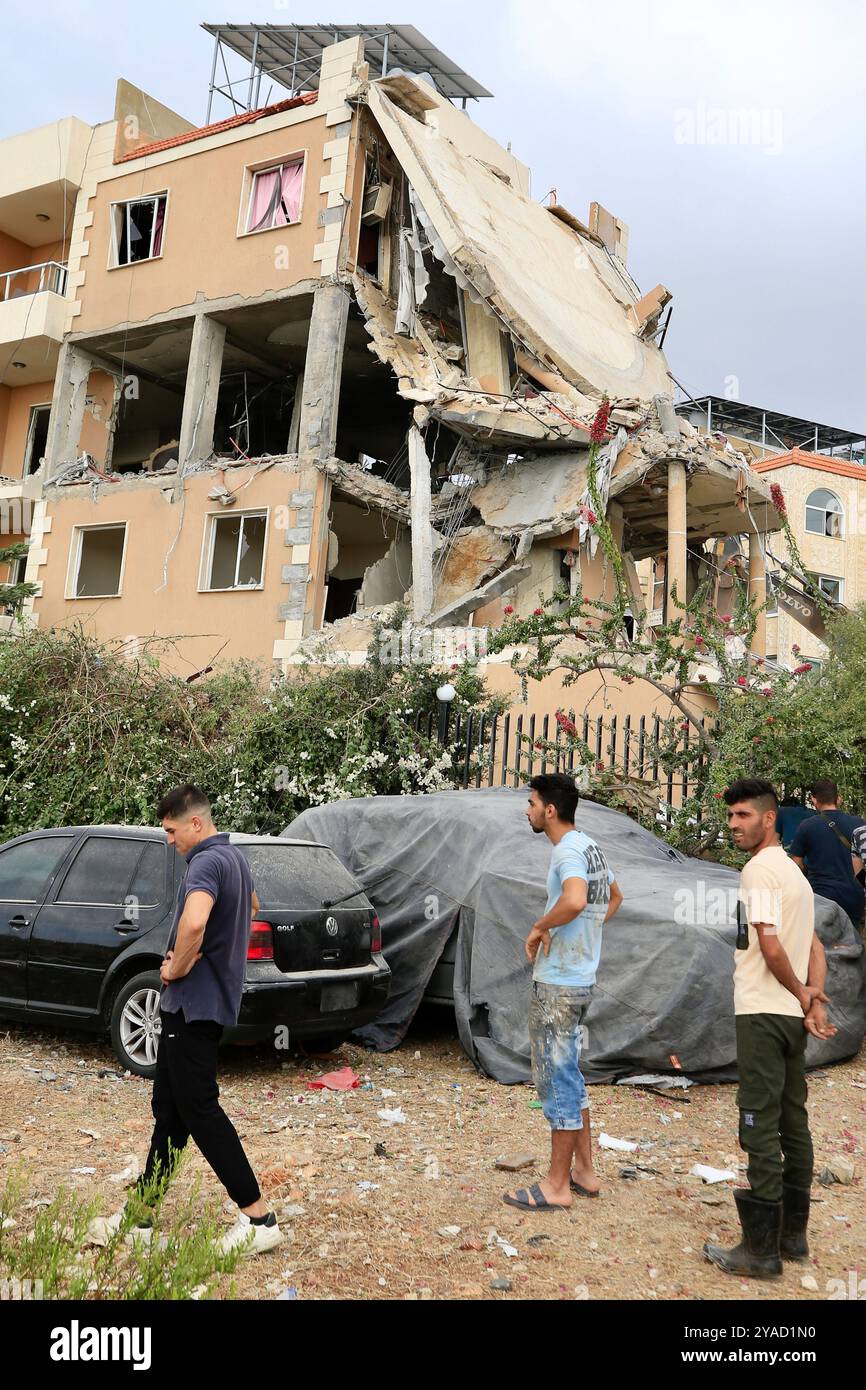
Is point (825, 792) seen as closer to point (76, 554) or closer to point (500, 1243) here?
point (500, 1243)

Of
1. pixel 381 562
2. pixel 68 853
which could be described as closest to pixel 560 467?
pixel 381 562

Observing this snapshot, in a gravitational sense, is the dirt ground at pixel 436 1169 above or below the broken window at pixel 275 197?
below

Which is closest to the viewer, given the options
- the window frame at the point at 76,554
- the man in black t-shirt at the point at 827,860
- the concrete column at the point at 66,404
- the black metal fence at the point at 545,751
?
the man in black t-shirt at the point at 827,860

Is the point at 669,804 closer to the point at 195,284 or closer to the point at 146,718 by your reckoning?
Result: the point at 146,718

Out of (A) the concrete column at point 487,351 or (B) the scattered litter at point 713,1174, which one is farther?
(A) the concrete column at point 487,351

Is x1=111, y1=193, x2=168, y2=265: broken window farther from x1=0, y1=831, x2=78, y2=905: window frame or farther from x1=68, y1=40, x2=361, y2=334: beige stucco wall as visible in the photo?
Answer: x1=0, y1=831, x2=78, y2=905: window frame

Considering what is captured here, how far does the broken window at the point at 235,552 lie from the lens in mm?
18969

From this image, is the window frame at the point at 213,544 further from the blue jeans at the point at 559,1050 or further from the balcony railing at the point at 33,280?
the blue jeans at the point at 559,1050

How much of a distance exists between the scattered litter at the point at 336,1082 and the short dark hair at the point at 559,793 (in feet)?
9.01

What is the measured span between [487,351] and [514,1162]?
49.2 feet

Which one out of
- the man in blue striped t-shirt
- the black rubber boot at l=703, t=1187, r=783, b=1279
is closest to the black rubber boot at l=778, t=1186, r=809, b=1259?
the black rubber boot at l=703, t=1187, r=783, b=1279

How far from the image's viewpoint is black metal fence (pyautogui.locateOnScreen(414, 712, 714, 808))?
10.3m

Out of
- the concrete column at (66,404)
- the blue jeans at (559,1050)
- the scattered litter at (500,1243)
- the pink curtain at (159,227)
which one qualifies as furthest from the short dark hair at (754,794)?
the pink curtain at (159,227)

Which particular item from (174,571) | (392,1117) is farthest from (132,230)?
(392,1117)
